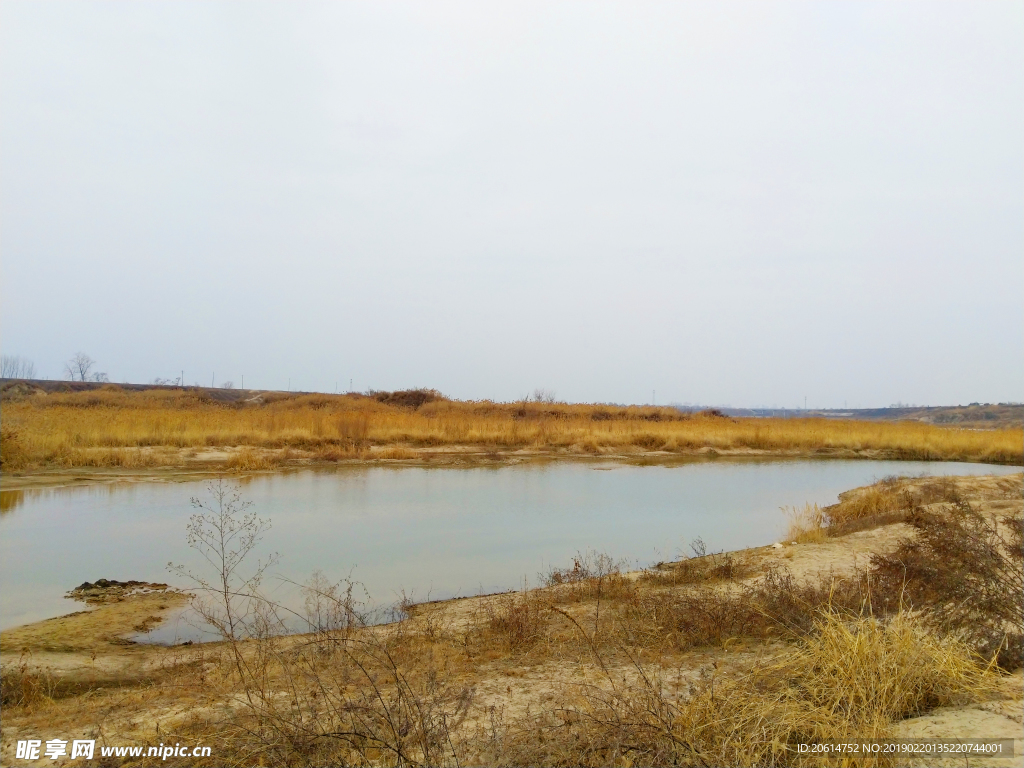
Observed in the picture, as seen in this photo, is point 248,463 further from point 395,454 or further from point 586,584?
point 586,584

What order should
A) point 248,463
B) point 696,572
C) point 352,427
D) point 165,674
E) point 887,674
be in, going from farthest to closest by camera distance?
point 352,427 < point 248,463 < point 696,572 < point 165,674 < point 887,674

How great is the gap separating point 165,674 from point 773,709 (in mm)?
4777

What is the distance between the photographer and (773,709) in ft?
11.7

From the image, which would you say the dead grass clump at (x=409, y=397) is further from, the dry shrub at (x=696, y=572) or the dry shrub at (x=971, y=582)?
the dry shrub at (x=971, y=582)

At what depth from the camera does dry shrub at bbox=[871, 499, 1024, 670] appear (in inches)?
168

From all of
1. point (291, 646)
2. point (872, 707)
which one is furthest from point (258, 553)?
point (872, 707)

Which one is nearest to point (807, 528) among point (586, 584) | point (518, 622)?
point (586, 584)

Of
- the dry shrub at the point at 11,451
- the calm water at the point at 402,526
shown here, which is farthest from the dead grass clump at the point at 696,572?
the dry shrub at the point at 11,451

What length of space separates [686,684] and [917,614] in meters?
1.73

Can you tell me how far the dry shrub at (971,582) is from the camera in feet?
14.0

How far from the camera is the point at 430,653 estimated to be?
18.2ft

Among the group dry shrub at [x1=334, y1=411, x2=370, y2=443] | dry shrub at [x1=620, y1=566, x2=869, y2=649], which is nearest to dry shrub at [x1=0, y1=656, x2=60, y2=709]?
dry shrub at [x1=620, y1=566, x2=869, y2=649]

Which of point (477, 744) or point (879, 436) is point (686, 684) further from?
point (879, 436)

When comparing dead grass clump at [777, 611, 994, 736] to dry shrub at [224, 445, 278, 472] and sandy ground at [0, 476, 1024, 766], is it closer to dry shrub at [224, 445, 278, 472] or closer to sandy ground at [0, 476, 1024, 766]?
sandy ground at [0, 476, 1024, 766]
